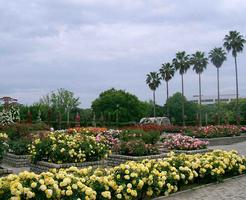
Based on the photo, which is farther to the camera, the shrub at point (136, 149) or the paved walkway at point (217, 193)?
the shrub at point (136, 149)

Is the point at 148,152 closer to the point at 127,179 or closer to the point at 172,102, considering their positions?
the point at 127,179

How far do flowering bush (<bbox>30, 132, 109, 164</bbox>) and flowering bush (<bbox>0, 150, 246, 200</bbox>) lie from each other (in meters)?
2.68

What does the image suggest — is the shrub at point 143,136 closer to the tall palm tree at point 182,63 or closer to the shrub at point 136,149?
the shrub at point 136,149

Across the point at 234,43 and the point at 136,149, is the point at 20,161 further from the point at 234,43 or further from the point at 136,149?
the point at 234,43

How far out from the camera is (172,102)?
88500mm

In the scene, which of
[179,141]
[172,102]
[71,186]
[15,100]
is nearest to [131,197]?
[71,186]

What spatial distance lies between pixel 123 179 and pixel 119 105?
65587mm

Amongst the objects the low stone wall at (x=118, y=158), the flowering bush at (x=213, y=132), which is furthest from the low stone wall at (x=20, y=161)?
the flowering bush at (x=213, y=132)

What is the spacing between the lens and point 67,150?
10797 millimetres

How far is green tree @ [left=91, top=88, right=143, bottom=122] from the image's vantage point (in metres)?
72.2

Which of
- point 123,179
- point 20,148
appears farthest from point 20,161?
point 123,179

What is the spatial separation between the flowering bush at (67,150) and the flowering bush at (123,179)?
2.68m

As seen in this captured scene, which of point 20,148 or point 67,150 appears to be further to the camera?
point 20,148

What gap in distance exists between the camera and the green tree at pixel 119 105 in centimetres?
7219
